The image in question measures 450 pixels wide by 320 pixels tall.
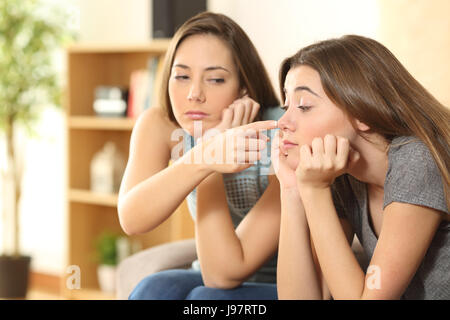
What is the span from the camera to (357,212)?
1.23 metres

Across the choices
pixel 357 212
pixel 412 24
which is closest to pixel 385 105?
pixel 357 212

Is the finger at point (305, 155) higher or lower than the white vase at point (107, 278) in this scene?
higher

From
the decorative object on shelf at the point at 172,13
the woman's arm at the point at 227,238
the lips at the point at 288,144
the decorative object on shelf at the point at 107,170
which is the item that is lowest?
the decorative object on shelf at the point at 107,170

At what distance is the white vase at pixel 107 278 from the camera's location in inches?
121

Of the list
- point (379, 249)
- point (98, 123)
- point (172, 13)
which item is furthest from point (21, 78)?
point (379, 249)

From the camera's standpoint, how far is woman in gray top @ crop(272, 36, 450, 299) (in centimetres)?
97

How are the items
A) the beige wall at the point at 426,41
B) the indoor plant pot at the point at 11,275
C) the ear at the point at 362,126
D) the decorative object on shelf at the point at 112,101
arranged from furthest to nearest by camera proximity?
the indoor plant pot at the point at 11,275
the decorative object on shelf at the point at 112,101
the beige wall at the point at 426,41
the ear at the point at 362,126

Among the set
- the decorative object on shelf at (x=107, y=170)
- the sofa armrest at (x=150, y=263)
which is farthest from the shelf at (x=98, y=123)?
the sofa armrest at (x=150, y=263)

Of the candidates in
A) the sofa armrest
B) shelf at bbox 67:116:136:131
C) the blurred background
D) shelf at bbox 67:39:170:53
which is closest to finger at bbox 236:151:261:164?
the sofa armrest

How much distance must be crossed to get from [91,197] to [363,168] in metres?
2.11

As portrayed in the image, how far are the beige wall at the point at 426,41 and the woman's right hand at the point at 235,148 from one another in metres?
0.71

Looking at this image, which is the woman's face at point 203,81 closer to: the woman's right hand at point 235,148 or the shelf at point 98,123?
the woman's right hand at point 235,148

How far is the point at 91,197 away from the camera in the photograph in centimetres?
300
